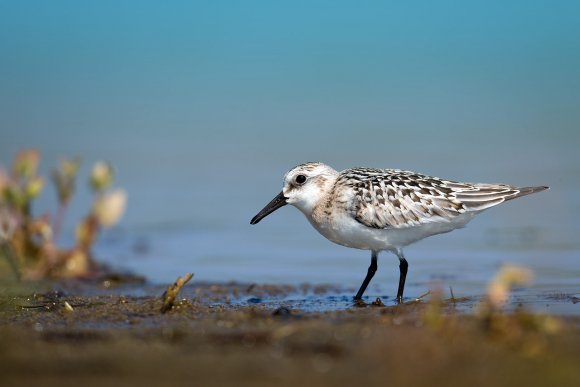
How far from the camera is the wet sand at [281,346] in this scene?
4086mm

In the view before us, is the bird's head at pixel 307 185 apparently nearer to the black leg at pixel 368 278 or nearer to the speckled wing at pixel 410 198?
the speckled wing at pixel 410 198

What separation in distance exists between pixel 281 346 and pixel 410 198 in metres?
3.32

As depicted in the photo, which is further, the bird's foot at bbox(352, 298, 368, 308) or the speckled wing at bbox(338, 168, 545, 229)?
the speckled wing at bbox(338, 168, 545, 229)

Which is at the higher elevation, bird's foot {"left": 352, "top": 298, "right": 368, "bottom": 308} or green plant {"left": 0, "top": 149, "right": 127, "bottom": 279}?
green plant {"left": 0, "top": 149, "right": 127, "bottom": 279}

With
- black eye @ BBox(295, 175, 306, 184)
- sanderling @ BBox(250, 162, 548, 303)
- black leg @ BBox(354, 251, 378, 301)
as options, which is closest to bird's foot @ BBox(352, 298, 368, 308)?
black leg @ BBox(354, 251, 378, 301)

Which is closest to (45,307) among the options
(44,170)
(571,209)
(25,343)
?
(25,343)

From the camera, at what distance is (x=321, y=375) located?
4117 mm

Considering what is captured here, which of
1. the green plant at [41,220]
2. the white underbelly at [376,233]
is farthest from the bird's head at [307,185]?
the green plant at [41,220]

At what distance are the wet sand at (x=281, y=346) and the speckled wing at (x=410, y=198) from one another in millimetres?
1378

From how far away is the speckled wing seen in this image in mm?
7758

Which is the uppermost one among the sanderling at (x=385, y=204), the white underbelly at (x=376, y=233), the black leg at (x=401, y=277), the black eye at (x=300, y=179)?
the black eye at (x=300, y=179)

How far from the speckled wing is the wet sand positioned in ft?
4.52

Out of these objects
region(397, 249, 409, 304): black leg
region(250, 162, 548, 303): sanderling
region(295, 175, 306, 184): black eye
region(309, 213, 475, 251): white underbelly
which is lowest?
region(397, 249, 409, 304): black leg

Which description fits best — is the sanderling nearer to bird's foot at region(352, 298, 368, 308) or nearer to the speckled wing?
the speckled wing
